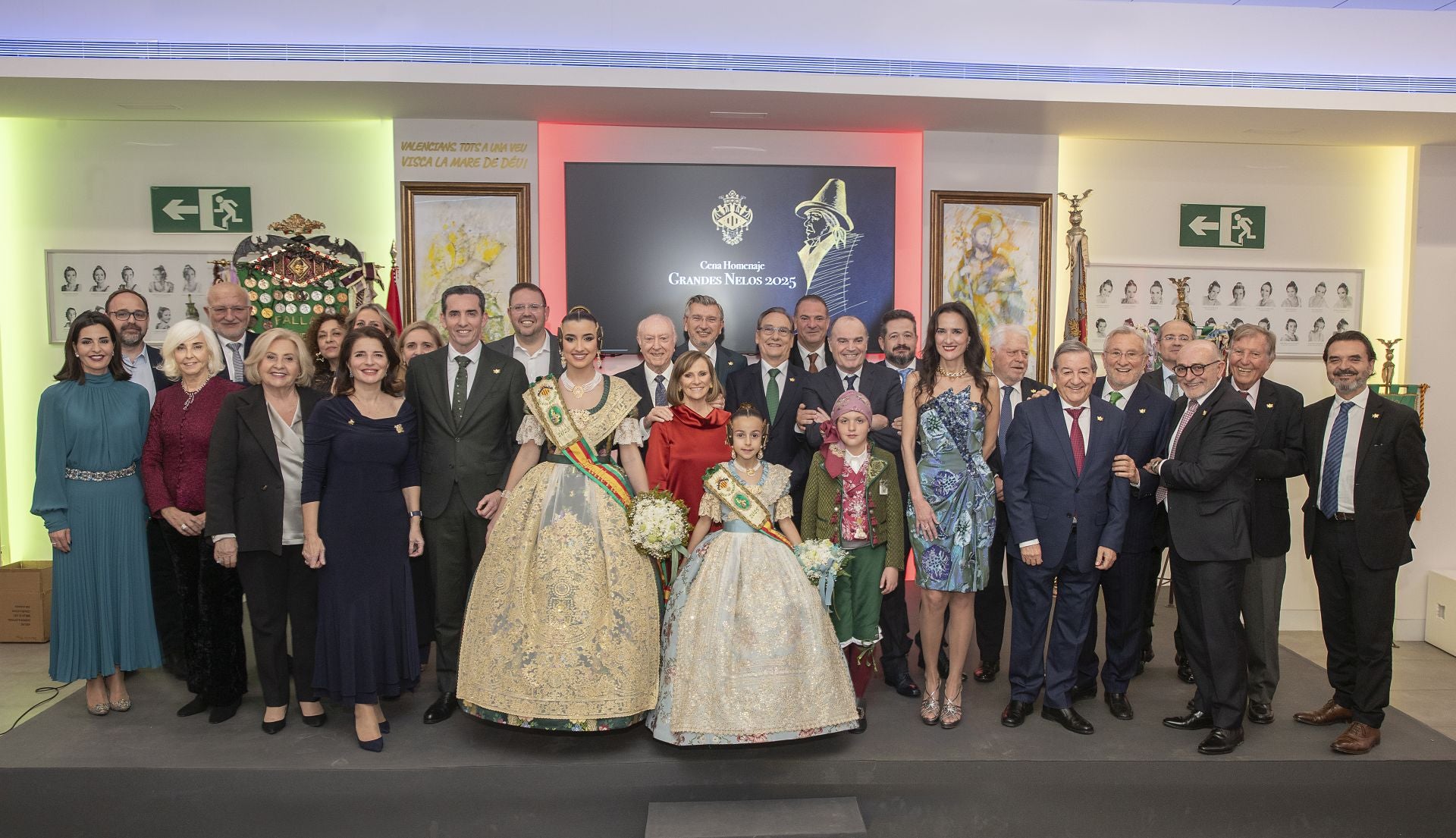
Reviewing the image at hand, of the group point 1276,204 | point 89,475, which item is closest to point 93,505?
point 89,475

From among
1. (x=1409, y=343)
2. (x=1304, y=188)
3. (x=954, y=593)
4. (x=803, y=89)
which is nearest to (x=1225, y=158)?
(x=1304, y=188)

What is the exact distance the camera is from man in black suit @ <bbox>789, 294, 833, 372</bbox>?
5105 mm

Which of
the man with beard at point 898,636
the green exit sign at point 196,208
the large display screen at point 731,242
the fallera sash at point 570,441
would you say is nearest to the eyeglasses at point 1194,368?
the man with beard at point 898,636

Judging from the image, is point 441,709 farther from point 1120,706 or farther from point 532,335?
point 1120,706

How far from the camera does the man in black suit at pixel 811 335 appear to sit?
511 centimetres

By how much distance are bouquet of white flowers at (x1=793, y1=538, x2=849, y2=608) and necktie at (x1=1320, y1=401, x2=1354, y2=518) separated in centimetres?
209

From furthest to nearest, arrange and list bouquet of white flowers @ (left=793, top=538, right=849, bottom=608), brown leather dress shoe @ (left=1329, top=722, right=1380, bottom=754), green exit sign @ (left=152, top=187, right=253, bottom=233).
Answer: green exit sign @ (left=152, top=187, right=253, bottom=233)
brown leather dress shoe @ (left=1329, top=722, right=1380, bottom=754)
bouquet of white flowers @ (left=793, top=538, right=849, bottom=608)

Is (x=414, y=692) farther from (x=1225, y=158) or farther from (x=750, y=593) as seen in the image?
(x=1225, y=158)

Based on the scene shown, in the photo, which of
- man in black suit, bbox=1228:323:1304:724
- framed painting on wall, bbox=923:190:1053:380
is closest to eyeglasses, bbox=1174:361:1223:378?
man in black suit, bbox=1228:323:1304:724

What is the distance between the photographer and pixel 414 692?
4395 mm

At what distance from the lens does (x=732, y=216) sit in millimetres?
6465

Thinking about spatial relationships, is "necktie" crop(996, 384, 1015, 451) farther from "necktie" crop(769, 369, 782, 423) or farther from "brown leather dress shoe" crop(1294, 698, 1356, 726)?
"brown leather dress shoe" crop(1294, 698, 1356, 726)

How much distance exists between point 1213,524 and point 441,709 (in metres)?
3.25

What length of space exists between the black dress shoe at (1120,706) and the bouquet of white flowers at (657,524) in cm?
203
